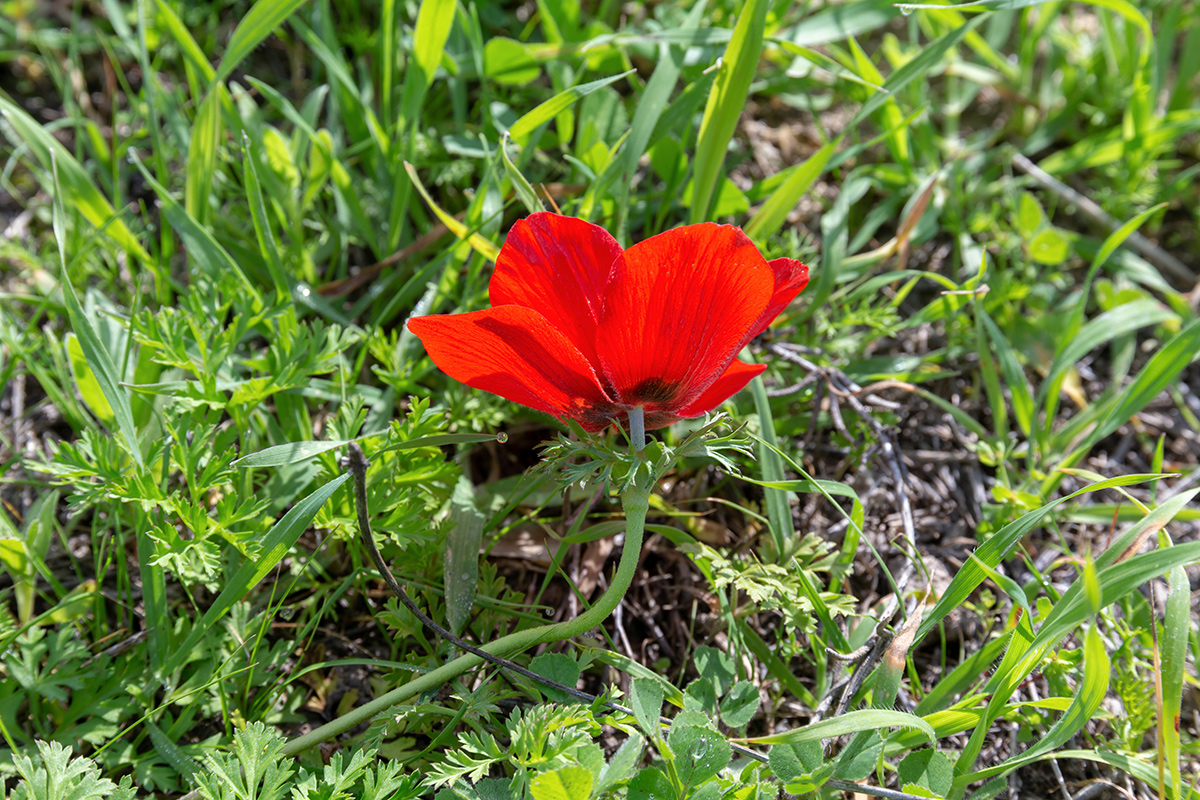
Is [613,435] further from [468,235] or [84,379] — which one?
[84,379]

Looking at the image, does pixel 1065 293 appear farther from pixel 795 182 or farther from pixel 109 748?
pixel 109 748

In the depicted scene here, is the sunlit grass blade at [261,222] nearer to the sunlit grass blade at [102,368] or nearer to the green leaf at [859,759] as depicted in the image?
the sunlit grass blade at [102,368]

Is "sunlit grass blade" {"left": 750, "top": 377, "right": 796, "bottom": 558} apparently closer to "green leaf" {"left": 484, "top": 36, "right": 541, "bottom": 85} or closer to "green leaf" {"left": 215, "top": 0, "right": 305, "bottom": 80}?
"green leaf" {"left": 484, "top": 36, "right": 541, "bottom": 85}

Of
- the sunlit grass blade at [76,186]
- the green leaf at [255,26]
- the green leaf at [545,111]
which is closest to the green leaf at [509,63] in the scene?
the green leaf at [545,111]

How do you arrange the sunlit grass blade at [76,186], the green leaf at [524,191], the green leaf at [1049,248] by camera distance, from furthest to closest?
the green leaf at [1049,248]
the sunlit grass blade at [76,186]
the green leaf at [524,191]

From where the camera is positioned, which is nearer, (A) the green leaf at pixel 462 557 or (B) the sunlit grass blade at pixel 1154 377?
(A) the green leaf at pixel 462 557

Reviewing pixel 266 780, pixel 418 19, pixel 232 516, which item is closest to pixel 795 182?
pixel 418 19
